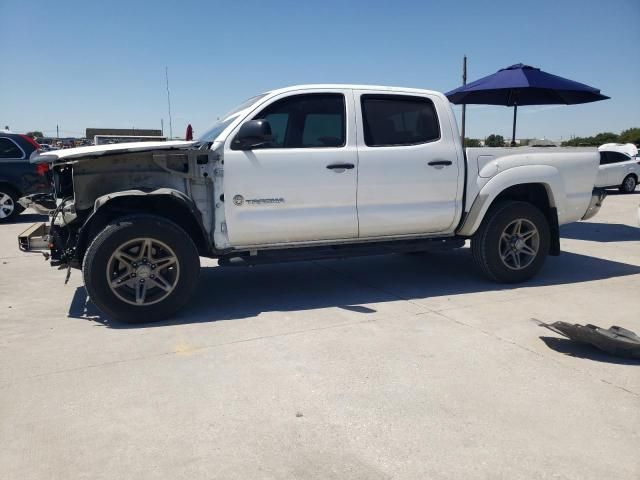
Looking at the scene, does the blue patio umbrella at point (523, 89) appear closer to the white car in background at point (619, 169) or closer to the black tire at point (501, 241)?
the black tire at point (501, 241)

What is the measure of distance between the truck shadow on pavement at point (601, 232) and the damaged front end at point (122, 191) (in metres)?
6.92

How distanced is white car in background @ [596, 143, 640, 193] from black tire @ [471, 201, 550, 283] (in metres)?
12.6

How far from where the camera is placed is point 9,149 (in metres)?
10.4

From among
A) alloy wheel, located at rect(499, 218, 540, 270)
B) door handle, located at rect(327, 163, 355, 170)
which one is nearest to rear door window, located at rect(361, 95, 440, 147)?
door handle, located at rect(327, 163, 355, 170)

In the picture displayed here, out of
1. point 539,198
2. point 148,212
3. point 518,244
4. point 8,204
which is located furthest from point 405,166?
point 8,204

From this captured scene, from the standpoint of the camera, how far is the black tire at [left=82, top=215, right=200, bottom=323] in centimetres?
419

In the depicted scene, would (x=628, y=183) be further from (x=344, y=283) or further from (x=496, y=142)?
(x=344, y=283)

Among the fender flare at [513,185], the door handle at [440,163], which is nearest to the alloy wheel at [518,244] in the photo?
the fender flare at [513,185]

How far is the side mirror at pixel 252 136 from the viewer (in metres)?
4.33

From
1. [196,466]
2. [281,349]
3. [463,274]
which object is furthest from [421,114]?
[196,466]

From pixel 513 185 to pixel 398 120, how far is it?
148cm

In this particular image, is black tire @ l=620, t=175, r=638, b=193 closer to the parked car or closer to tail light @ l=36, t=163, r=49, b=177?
tail light @ l=36, t=163, r=49, b=177

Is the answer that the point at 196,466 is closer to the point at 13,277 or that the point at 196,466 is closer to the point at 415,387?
the point at 415,387

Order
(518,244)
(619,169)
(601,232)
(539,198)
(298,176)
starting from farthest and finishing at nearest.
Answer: (619,169), (601,232), (539,198), (518,244), (298,176)
